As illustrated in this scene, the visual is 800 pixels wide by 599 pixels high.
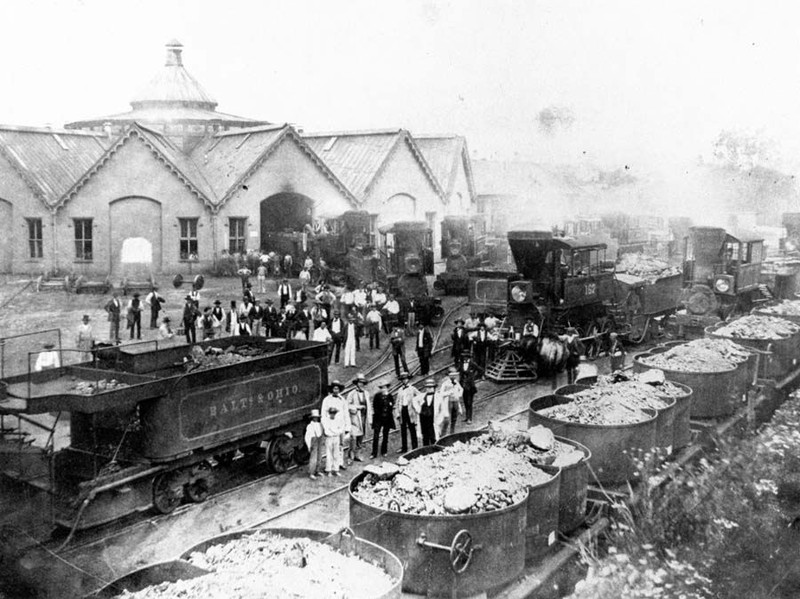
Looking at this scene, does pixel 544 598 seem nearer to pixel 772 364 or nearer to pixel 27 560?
pixel 27 560

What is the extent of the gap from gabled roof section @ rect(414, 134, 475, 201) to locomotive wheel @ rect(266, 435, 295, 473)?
31567mm

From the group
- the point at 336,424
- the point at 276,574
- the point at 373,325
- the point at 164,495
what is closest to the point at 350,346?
the point at 373,325

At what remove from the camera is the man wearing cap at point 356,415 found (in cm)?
1333

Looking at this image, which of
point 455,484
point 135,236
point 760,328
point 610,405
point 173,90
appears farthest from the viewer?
point 173,90

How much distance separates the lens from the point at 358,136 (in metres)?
42.1

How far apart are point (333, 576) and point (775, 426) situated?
11.7 m

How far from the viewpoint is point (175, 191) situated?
A: 32000mm

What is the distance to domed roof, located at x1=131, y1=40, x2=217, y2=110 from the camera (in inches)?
1827

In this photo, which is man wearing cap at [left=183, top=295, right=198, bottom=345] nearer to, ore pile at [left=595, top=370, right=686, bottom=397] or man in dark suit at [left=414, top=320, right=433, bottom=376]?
man in dark suit at [left=414, top=320, right=433, bottom=376]

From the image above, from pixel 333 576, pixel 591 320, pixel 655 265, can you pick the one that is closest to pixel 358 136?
pixel 655 265

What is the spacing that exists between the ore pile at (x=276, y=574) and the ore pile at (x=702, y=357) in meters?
9.42

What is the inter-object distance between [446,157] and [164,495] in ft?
118

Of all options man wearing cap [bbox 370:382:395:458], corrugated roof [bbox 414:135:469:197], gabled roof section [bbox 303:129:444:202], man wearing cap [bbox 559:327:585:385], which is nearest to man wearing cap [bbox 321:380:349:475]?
man wearing cap [bbox 370:382:395:458]

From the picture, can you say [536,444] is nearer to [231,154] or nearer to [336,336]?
[336,336]
